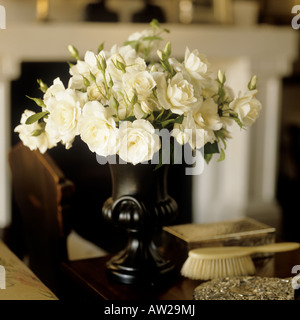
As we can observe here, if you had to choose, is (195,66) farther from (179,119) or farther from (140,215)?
(140,215)

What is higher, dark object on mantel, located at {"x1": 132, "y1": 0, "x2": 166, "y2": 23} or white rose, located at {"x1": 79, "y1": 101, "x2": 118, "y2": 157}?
dark object on mantel, located at {"x1": 132, "y1": 0, "x2": 166, "y2": 23}

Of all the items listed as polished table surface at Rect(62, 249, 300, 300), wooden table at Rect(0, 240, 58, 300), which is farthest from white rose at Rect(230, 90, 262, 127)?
wooden table at Rect(0, 240, 58, 300)

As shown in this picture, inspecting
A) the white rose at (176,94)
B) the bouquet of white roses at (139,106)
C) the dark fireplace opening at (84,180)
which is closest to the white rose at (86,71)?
the bouquet of white roses at (139,106)

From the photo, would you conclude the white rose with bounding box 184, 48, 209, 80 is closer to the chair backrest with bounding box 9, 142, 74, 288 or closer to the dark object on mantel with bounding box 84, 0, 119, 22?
the chair backrest with bounding box 9, 142, 74, 288

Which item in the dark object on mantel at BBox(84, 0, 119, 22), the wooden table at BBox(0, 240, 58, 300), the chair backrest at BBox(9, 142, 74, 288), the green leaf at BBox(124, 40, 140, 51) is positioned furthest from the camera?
the dark object on mantel at BBox(84, 0, 119, 22)

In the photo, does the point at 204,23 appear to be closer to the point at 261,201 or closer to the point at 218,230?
the point at 261,201

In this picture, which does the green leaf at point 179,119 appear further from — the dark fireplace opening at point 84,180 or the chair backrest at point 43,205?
the dark fireplace opening at point 84,180

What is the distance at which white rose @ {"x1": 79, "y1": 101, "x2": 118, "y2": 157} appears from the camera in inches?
42.7

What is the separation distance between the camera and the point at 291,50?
386cm

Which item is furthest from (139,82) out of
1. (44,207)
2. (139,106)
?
(44,207)

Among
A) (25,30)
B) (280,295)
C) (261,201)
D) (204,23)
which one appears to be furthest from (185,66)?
(261,201)

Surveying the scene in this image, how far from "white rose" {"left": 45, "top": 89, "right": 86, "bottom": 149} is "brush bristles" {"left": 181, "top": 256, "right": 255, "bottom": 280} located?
0.42 m

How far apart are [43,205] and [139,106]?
0.68m
